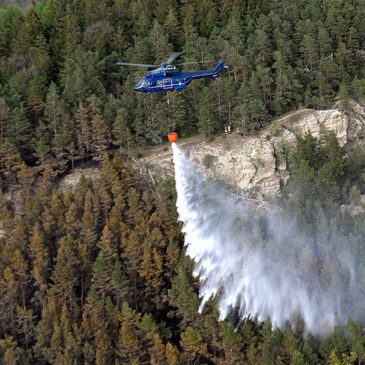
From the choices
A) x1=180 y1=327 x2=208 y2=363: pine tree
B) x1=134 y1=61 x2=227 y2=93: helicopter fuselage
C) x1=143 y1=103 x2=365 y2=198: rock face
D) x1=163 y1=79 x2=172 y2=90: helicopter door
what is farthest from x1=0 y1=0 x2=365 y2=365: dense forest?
x1=163 y1=79 x2=172 y2=90: helicopter door

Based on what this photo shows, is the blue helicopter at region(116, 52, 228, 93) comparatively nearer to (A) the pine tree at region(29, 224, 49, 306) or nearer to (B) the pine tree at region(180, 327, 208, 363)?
(A) the pine tree at region(29, 224, 49, 306)

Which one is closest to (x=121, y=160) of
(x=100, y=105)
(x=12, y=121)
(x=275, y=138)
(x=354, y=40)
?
(x=100, y=105)

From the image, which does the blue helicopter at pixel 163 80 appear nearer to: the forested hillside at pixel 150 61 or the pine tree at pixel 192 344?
the forested hillside at pixel 150 61

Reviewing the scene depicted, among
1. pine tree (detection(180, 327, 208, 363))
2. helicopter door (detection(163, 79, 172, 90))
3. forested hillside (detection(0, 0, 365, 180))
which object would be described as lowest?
pine tree (detection(180, 327, 208, 363))

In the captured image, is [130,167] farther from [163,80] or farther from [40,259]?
[163,80]

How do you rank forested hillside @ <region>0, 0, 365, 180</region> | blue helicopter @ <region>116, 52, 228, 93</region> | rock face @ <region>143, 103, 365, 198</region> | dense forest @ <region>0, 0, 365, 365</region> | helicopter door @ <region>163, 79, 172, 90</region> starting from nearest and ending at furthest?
blue helicopter @ <region>116, 52, 228, 93</region> → helicopter door @ <region>163, 79, 172, 90</region> → dense forest @ <region>0, 0, 365, 365</region> → rock face @ <region>143, 103, 365, 198</region> → forested hillside @ <region>0, 0, 365, 180</region>

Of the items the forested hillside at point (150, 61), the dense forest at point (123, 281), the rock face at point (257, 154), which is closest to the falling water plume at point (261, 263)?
the dense forest at point (123, 281)

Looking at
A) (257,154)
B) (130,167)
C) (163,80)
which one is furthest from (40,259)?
(257,154)

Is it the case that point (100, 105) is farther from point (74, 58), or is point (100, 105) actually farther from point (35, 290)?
point (35, 290)
